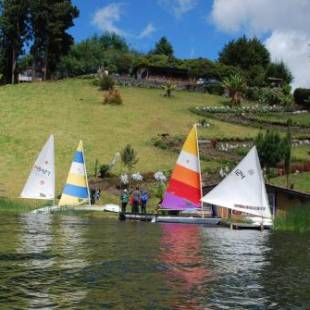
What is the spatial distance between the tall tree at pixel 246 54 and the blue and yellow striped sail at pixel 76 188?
328 feet

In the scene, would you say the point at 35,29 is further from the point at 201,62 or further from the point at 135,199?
the point at 135,199

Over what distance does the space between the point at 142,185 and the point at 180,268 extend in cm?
3646

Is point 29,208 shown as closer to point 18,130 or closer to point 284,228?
point 284,228

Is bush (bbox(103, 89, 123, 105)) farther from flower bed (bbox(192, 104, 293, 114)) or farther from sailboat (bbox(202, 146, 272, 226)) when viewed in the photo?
sailboat (bbox(202, 146, 272, 226))

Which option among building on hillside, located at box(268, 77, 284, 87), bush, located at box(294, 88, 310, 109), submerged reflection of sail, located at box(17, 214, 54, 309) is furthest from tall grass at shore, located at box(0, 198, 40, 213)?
building on hillside, located at box(268, 77, 284, 87)

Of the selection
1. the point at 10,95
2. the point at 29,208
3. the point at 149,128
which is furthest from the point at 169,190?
the point at 10,95

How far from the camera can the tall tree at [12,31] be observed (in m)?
105

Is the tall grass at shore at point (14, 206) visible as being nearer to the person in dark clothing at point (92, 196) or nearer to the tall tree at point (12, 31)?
the person in dark clothing at point (92, 196)

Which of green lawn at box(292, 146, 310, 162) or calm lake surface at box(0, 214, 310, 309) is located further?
green lawn at box(292, 146, 310, 162)

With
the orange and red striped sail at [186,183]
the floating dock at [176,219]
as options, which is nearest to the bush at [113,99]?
the orange and red striped sail at [186,183]

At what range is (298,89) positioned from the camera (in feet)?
336

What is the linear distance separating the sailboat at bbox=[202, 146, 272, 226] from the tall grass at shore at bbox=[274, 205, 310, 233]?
1.30m

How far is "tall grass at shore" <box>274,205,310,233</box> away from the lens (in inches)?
1312

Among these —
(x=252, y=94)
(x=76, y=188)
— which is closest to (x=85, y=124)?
(x=76, y=188)
